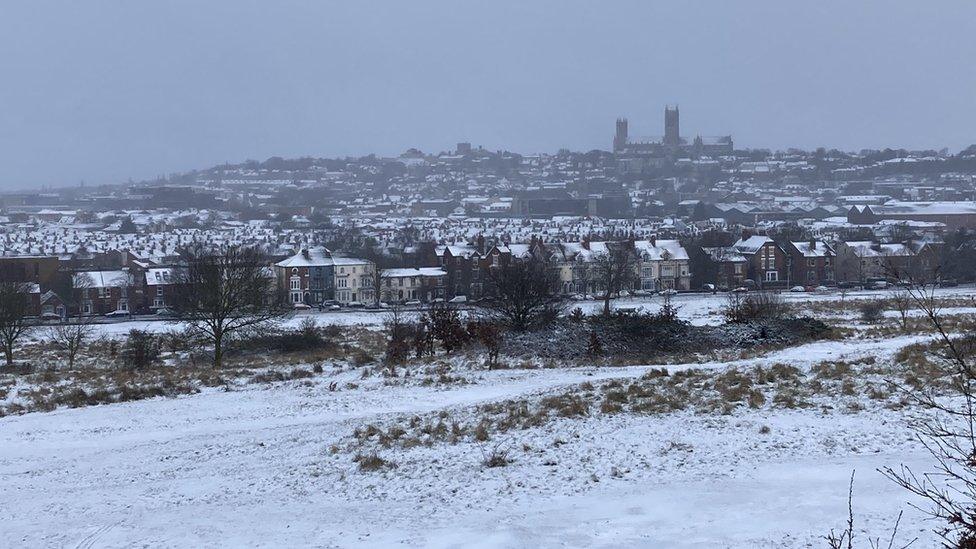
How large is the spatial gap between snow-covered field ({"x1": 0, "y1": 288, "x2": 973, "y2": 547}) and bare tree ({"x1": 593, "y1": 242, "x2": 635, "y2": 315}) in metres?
40.1

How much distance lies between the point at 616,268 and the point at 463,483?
4889 centimetres

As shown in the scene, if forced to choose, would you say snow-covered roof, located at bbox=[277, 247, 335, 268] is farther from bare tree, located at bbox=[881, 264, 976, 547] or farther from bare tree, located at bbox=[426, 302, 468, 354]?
bare tree, located at bbox=[881, 264, 976, 547]

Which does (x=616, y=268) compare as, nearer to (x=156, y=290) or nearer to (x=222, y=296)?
(x=156, y=290)

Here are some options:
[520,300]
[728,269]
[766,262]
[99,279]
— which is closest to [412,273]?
[99,279]

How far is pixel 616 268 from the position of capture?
5847 centimetres

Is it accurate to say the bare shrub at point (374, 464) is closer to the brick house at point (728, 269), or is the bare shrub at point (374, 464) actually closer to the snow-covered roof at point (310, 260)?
the snow-covered roof at point (310, 260)

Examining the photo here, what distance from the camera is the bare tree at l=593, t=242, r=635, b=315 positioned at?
178 feet

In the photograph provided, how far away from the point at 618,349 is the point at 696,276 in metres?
44.6

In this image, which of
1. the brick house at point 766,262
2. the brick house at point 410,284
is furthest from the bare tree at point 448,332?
the brick house at point 766,262

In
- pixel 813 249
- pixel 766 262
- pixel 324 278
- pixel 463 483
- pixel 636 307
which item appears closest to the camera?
pixel 463 483

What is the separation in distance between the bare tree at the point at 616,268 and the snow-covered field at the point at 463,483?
40127 mm

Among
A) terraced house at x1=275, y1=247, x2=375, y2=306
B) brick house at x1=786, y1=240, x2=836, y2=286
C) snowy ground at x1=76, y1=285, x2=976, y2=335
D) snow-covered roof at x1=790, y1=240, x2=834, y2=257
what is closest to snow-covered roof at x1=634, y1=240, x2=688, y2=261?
snowy ground at x1=76, y1=285, x2=976, y2=335

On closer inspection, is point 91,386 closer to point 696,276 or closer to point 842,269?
point 696,276

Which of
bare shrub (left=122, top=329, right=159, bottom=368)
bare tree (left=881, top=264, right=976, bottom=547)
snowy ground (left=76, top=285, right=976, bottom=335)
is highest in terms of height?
bare tree (left=881, top=264, right=976, bottom=547)
